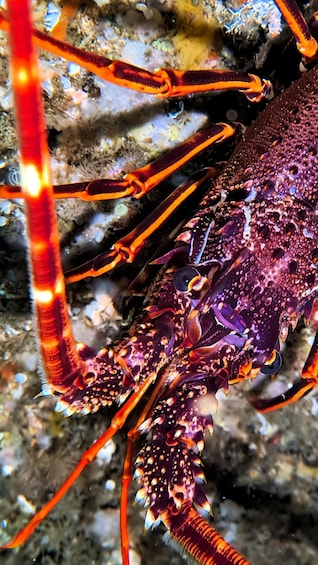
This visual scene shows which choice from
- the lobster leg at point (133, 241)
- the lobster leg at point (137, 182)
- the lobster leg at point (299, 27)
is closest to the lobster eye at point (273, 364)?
the lobster leg at point (133, 241)

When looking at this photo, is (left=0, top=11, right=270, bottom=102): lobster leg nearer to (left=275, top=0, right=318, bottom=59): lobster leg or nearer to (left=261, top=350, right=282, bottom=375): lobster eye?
(left=275, top=0, right=318, bottom=59): lobster leg

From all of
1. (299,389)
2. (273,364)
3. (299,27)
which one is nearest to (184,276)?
(273,364)

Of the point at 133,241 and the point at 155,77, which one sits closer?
the point at 155,77

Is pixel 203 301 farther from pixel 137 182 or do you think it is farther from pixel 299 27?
pixel 299 27

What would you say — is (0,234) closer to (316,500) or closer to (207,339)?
(207,339)

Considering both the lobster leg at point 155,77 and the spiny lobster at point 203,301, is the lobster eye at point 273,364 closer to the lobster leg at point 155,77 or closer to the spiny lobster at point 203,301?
the spiny lobster at point 203,301

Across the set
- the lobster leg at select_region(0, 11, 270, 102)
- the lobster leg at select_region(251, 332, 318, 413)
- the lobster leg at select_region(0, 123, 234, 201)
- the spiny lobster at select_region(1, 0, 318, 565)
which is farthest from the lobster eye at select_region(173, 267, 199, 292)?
the lobster leg at select_region(251, 332, 318, 413)

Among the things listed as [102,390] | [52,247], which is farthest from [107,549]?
[52,247]
